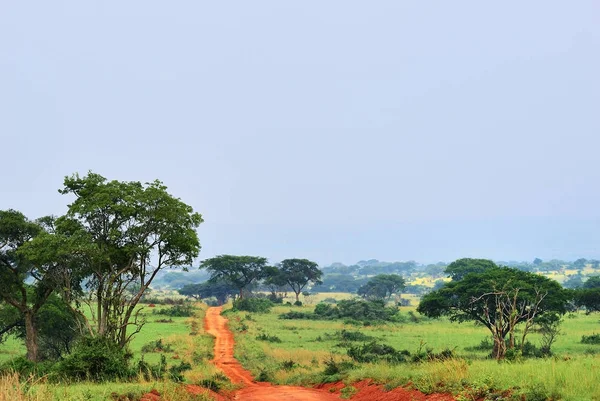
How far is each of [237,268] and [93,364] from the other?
221 feet

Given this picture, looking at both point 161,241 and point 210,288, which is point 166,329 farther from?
point 210,288

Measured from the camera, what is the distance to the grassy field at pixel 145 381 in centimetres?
1014

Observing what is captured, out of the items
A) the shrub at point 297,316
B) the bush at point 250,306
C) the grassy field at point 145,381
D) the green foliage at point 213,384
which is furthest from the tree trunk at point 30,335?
the bush at point 250,306

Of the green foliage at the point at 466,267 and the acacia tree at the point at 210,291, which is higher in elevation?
the green foliage at the point at 466,267

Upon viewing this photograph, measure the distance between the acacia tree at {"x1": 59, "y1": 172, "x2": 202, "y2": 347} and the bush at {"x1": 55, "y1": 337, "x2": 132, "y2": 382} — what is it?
7.11 ft

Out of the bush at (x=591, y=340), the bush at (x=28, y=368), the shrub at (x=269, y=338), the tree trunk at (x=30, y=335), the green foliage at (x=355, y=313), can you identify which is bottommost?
the bush at (x=591, y=340)

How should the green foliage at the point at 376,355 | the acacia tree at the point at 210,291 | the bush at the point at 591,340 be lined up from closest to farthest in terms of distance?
the green foliage at the point at 376,355 < the bush at the point at 591,340 < the acacia tree at the point at 210,291

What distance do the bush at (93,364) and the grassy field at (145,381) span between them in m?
1.24

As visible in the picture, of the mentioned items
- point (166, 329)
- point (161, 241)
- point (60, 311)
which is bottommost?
point (166, 329)

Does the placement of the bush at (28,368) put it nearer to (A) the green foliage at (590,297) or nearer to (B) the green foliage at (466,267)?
(A) the green foliage at (590,297)

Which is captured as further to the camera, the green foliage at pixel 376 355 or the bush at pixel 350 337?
the bush at pixel 350 337

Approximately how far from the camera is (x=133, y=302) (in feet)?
79.5

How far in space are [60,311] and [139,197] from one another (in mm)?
12643

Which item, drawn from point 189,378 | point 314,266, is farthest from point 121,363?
point 314,266
